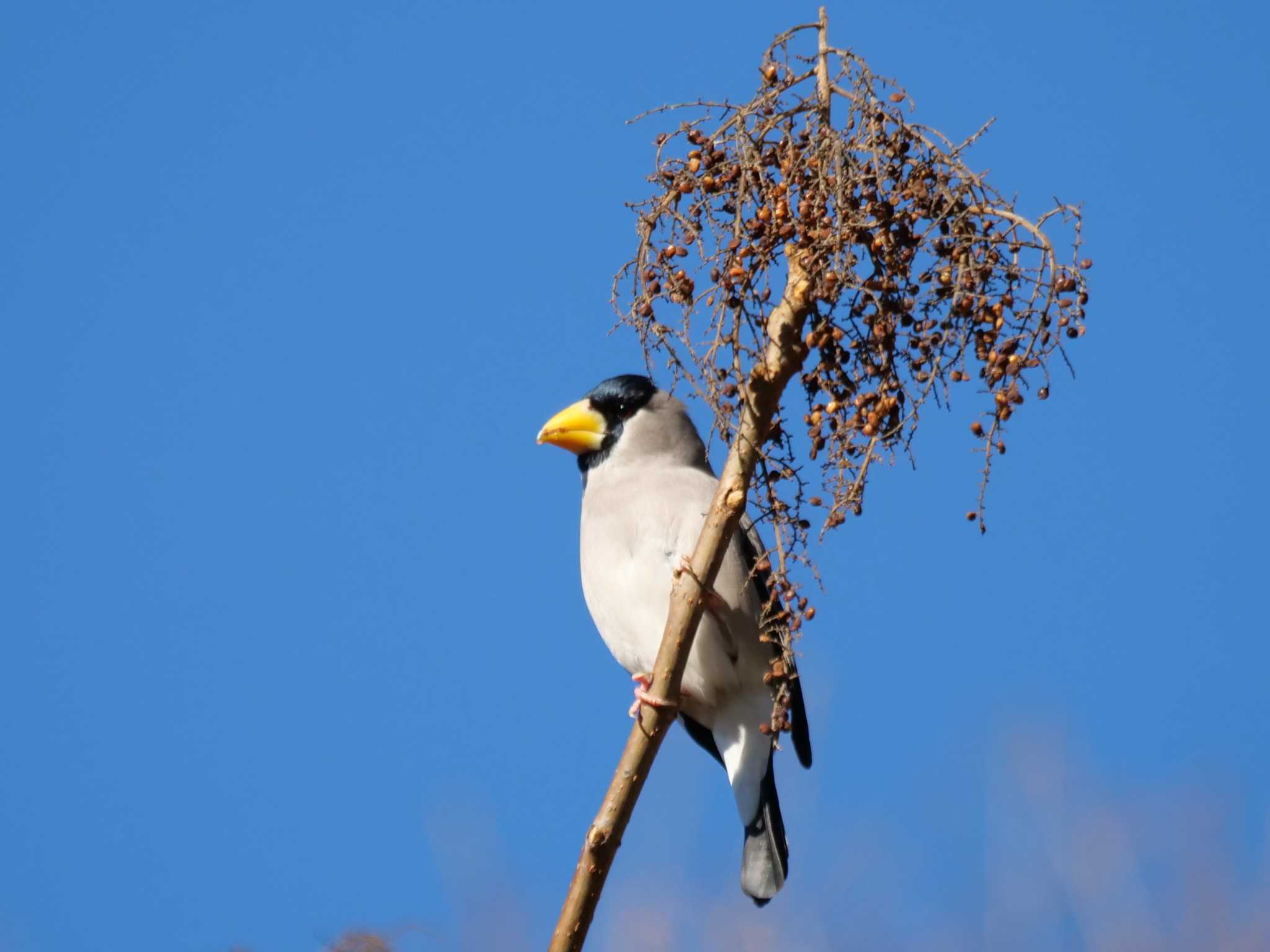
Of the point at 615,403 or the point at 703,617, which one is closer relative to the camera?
the point at 703,617

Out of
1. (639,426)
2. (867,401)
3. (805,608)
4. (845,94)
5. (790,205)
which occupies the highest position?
(639,426)

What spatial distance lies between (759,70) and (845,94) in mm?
216

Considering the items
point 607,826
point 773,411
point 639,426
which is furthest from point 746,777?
point 773,411

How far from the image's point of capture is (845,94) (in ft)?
10.1

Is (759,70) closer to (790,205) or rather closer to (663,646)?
(790,205)

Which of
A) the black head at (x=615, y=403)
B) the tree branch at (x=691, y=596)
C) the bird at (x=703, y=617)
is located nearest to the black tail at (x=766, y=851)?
the bird at (x=703, y=617)

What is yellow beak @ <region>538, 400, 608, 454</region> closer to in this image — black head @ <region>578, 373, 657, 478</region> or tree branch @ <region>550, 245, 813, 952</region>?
black head @ <region>578, 373, 657, 478</region>

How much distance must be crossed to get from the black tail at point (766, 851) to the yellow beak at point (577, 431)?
53.3 inches

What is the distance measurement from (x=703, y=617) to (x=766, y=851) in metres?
0.86

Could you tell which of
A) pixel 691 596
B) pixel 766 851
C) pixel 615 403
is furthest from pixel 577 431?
pixel 691 596

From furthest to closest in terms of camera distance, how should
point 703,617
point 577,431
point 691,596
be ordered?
1. point 577,431
2. point 703,617
3. point 691,596

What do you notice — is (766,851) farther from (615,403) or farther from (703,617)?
(615,403)

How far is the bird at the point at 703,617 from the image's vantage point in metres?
4.77

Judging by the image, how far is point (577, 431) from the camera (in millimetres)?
5477
